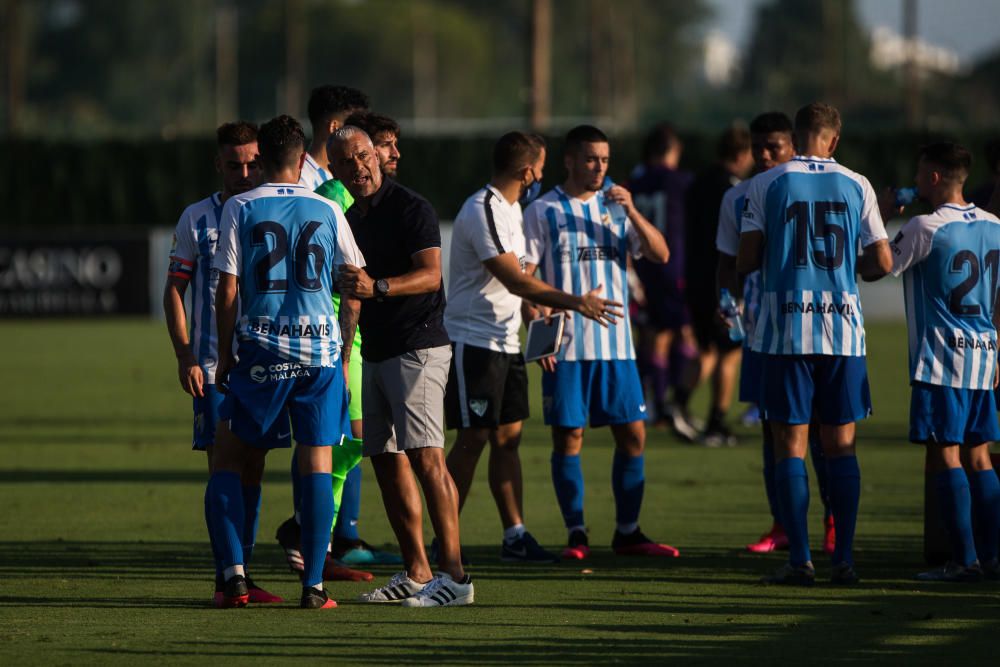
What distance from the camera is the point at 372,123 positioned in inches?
320

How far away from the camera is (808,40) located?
4879 inches

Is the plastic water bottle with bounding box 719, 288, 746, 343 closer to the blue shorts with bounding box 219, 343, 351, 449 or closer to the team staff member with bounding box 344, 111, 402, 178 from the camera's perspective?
the team staff member with bounding box 344, 111, 402, 178

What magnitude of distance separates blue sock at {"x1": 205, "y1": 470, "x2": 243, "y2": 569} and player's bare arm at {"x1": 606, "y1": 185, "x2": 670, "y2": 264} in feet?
8.91

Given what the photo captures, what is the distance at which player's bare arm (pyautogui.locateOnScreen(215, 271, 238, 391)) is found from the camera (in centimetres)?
709

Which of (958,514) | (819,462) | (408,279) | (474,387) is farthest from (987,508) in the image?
(408,279)

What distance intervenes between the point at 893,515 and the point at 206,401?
14.1 feet

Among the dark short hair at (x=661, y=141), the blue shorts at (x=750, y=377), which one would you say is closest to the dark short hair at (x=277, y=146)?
the blue shorts at (x=750, y=377)

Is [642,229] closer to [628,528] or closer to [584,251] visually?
[584,251]

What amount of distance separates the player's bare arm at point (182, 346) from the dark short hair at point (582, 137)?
7.73 ft

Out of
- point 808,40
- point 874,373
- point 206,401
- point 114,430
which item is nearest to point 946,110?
point 808,40

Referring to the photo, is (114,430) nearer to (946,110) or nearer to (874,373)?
(874,373)

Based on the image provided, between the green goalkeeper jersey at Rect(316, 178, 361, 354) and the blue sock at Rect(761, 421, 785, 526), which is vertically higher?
the green goalkeeper jersey at Rect(316, 178, 361, 354)

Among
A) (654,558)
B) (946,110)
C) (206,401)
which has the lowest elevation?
(654,558)

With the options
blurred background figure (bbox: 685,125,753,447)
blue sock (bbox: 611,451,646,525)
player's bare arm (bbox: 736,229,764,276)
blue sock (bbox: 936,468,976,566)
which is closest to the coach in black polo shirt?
player's bare arm (bbox: 736,229,764,276)
